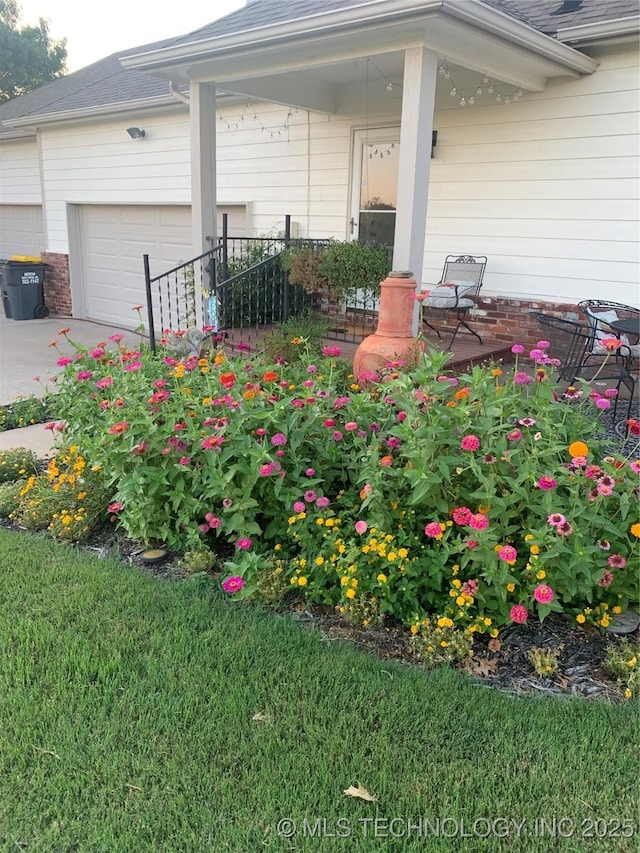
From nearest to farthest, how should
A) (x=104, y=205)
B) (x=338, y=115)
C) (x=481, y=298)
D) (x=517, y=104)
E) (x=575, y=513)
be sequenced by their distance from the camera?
(x=575, y=513) → (x=517, y=104) → (x=481, y=298) → (x=338, y=115) → (x=104, y=205)

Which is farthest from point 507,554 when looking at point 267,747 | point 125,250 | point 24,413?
point 125,250

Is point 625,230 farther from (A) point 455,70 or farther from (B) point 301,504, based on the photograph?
(B) point 301,504

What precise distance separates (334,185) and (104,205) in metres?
5.87

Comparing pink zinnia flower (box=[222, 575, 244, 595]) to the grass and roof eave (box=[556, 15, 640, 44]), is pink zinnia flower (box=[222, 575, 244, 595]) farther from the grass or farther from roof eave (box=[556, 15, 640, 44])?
roof eave (box=[556, 15, 640, 44])

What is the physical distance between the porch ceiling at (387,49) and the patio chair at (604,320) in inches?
81.1

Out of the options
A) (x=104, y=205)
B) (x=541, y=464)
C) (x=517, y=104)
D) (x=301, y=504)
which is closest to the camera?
(x=541, y=464)

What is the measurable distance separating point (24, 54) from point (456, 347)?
29859mm

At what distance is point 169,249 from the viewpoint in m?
11.1

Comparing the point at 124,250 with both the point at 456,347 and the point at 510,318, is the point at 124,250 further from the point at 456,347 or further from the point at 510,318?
the point at 510,318

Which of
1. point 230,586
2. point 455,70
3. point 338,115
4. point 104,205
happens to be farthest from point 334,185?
point 230,586

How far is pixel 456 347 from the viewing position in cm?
668

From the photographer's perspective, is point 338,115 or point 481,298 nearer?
point 481,298

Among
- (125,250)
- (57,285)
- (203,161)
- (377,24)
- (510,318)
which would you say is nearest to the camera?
(377,24)

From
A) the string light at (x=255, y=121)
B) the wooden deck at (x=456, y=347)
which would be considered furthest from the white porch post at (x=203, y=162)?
the string light at (x=255, y=121)
